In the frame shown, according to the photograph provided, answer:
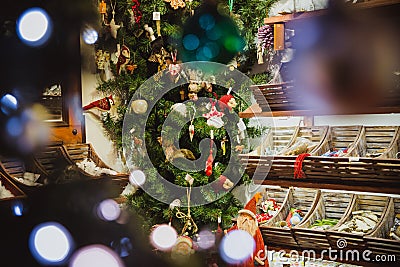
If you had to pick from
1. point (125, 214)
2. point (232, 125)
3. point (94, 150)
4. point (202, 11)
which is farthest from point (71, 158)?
point (202, 11)

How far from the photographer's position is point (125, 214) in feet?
7.66

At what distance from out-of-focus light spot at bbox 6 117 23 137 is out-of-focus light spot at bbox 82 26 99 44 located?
853 millimetres

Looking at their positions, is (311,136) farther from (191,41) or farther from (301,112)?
(191,41)

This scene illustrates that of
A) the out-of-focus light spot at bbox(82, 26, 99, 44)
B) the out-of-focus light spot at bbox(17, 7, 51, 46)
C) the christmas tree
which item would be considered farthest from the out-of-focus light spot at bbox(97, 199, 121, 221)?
the out-of-focus light spot at bbox(17, 7, 51, 46)

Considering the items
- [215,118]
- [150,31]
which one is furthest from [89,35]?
[215,118]

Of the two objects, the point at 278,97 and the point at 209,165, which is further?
the point at 209,165

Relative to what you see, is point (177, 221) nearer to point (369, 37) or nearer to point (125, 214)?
point (125, 214)

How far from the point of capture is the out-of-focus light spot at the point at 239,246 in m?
1.70

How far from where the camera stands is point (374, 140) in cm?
164

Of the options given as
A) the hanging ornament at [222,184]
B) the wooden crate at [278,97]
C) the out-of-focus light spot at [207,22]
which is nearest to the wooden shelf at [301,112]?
the wooden crate at [278,97]

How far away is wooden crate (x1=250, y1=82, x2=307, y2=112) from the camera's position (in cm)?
160

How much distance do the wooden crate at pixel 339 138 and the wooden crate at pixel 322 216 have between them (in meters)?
0.15

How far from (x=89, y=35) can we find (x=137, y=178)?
26.0 inches

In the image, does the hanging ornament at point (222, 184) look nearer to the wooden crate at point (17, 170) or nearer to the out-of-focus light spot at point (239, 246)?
the out-of-focus light spot at point (239, 246)
